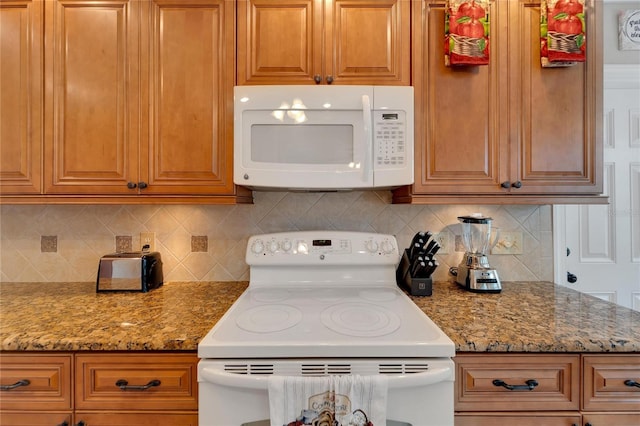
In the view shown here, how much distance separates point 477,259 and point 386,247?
0.43 m

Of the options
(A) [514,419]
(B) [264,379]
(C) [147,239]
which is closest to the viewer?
(B) [264,379]

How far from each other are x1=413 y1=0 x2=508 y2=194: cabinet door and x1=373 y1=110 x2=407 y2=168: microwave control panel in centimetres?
10

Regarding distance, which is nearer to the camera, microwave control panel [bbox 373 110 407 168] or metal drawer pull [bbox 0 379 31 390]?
metal drawer pull [bbox 0 379 31 390]

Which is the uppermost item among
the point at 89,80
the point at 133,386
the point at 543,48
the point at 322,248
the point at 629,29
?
the point at 629,29

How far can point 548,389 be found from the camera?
98 cm

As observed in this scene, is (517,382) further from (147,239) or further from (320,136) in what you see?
(147,239)

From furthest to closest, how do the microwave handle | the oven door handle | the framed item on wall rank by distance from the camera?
the framed item on wall
the microwave handle
the oven door handle

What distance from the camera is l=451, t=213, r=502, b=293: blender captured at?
57.4 inches

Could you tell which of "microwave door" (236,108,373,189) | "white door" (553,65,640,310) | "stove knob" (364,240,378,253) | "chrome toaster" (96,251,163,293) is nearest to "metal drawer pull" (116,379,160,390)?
"chrome toaster" (96,251,163,293)

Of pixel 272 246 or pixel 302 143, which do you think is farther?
pixel 272 246

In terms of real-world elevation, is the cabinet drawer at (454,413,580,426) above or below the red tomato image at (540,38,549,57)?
below

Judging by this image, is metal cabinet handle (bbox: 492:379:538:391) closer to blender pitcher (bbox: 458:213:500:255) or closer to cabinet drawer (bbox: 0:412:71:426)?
blender pitcher (bbox: 458:213:500:255)

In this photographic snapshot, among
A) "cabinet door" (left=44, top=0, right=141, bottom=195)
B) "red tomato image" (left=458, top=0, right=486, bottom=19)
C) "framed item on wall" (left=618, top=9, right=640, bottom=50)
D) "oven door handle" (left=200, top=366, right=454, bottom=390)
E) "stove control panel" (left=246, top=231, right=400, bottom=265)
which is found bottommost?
"oven door handle" (left=200, top=366, right=454, bottom=390)

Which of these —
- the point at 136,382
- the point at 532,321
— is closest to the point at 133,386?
the point at 136,382
